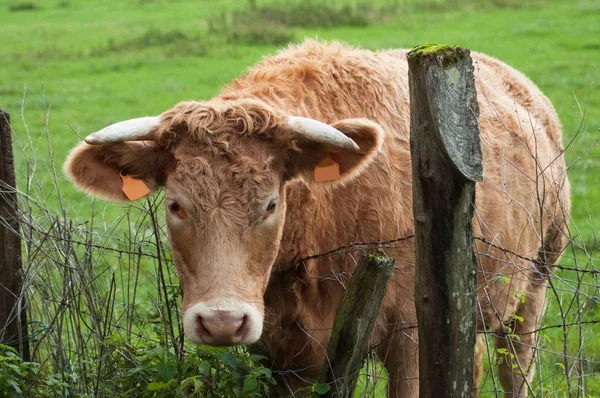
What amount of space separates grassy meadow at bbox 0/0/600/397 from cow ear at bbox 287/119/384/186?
650 centimetres

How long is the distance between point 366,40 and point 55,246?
1621cm

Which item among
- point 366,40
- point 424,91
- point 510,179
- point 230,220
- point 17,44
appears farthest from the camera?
point 17,44

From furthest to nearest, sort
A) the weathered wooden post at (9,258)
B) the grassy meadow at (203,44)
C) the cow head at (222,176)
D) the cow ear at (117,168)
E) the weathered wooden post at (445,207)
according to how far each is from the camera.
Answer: the grassy meadow at (203,44)
the weathered wooden post at (9,258)
the cow ear at (117,168)
the cow head at (222,176)
the weathered wooden post at (445,207)

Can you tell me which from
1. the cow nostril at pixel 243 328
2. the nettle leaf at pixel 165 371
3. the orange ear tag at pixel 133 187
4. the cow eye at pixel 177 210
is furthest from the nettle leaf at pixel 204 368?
the orange ear tag at pixel 133 187

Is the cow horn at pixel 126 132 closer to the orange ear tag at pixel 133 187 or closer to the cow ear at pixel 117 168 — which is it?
the cow ear at pixel 117 168

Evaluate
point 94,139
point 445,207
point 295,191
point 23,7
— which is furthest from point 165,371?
point 23,7

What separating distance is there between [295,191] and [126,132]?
941mm

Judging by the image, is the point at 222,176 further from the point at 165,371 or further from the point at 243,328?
the point at 165,371

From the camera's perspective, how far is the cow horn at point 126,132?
4055mm

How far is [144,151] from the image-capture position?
13.9 ft

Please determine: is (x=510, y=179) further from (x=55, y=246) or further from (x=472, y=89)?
(x=55, y=246)

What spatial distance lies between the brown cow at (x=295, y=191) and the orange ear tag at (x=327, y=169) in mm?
28

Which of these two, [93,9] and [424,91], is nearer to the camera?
[424,91]

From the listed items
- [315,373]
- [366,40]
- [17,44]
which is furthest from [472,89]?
[17,44]
